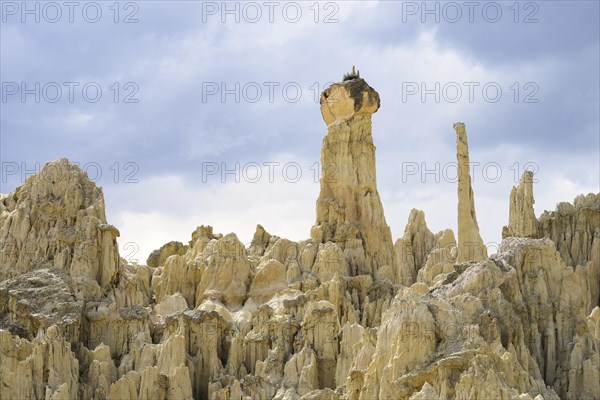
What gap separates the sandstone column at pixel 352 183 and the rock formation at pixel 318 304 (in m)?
0.10

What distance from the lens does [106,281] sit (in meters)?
76.9

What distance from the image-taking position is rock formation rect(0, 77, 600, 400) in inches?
2186

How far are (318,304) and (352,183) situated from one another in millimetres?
16724

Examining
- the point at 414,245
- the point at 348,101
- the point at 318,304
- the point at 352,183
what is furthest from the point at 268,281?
the point at 348,101

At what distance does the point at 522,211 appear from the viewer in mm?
82375

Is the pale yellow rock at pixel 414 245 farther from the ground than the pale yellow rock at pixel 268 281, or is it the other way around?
the pale yellow rock at pixel 414 245

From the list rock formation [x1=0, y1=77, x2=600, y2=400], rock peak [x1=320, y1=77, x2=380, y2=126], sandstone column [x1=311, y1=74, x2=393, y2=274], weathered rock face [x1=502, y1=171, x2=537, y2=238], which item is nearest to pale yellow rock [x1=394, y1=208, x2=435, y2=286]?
rock formation [x1=0, y1=77, x2=600, y2=400]

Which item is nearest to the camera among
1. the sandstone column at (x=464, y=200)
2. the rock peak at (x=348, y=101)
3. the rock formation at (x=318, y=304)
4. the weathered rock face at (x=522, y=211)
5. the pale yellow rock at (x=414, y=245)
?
the rock formation at (x=318, y=304)

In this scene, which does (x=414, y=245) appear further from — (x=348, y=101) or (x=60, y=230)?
(x=60, y=230)

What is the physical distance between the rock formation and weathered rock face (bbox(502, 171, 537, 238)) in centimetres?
14

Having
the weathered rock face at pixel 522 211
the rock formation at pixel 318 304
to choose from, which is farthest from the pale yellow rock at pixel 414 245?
the weathered rock face at pixel 522 211

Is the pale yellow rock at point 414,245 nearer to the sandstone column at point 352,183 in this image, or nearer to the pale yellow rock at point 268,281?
the sandstone column at point 352,183

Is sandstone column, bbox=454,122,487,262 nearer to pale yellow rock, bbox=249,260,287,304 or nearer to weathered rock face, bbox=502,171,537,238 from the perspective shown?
weathered rock face, bbox=502,171,537,238

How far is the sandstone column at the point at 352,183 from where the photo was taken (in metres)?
85.2
